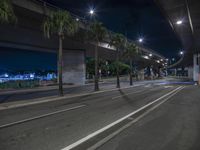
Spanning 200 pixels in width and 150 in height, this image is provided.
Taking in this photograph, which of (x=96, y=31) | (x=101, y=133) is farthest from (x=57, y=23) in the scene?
(x=101, y=133)

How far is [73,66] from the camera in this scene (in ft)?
125

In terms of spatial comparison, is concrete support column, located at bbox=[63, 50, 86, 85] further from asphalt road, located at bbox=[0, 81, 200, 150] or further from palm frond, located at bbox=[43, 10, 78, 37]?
asphalt road, located at bbox=[0, 81, 200, 150]

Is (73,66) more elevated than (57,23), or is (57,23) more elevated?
(57,23)

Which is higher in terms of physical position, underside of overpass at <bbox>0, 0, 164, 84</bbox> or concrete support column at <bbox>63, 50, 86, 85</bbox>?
underside of overpass at <bbox>0, 0, 164, 84</bbox>

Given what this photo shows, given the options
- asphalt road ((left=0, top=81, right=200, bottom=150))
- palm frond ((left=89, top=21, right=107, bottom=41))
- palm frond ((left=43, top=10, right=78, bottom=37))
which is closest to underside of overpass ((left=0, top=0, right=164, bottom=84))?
palm frond ((left=89, top=21, right=107, bottom=41))

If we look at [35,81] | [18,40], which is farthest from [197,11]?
[35,81]

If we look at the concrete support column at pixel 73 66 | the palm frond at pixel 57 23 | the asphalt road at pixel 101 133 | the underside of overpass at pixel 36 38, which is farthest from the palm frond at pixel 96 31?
the asphalt road at pixel 101 133

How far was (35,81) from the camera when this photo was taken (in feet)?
112

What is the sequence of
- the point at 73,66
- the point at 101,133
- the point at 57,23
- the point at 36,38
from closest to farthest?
1. the point at 101,133
2. the point at 57,23
3. the point at 36,38
4. the point at 73,66

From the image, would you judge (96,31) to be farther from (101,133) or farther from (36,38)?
(101,133)

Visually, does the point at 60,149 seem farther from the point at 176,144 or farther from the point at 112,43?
the point at 112,43

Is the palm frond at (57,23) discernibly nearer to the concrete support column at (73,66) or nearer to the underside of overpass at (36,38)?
the underside of overpass at (36,38)

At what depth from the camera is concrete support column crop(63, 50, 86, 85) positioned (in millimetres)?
38000

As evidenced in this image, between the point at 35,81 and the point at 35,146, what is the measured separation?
30.5 metres
